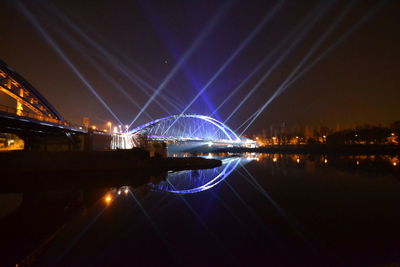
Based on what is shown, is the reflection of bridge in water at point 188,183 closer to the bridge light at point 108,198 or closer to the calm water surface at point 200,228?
the calm water surface at point 200,228

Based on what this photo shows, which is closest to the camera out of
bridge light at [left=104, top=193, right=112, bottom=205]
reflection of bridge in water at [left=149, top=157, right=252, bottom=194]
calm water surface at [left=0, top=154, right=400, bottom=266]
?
calm water surface at [left=0, top=154, right=400, bottom=266]

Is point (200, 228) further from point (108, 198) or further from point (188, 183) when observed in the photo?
point (188, 183)

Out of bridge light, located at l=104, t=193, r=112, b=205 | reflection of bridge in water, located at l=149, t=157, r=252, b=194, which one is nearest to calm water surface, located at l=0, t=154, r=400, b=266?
bridge light, located at l=104, t=193, r=112, b=205

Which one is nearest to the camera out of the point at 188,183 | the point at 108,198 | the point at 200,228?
the point at 200,228

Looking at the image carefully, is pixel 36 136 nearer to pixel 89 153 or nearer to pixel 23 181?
pixel 89 153

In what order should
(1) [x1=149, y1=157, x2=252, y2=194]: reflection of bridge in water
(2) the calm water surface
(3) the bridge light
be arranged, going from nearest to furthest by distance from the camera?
(2) the calm water surface
(3) the bridge light
(1) [x1=149, y1=157, x2=252, y2=194]: reflection of bridge in water

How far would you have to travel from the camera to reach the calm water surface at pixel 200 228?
632 cm

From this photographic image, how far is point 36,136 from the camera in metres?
34.2

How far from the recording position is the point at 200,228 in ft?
28.2

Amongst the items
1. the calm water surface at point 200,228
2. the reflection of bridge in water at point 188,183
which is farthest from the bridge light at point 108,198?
the reflection of bridge in water at point 188,183

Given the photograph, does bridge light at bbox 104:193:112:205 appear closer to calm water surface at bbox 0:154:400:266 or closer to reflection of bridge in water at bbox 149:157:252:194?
calm water surface at bbox 0:154:400:266

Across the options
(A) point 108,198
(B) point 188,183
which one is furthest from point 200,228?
(B) point 188,183

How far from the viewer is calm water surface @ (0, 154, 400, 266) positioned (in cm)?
632

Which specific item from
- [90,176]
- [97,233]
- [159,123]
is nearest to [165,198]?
[97,233]
